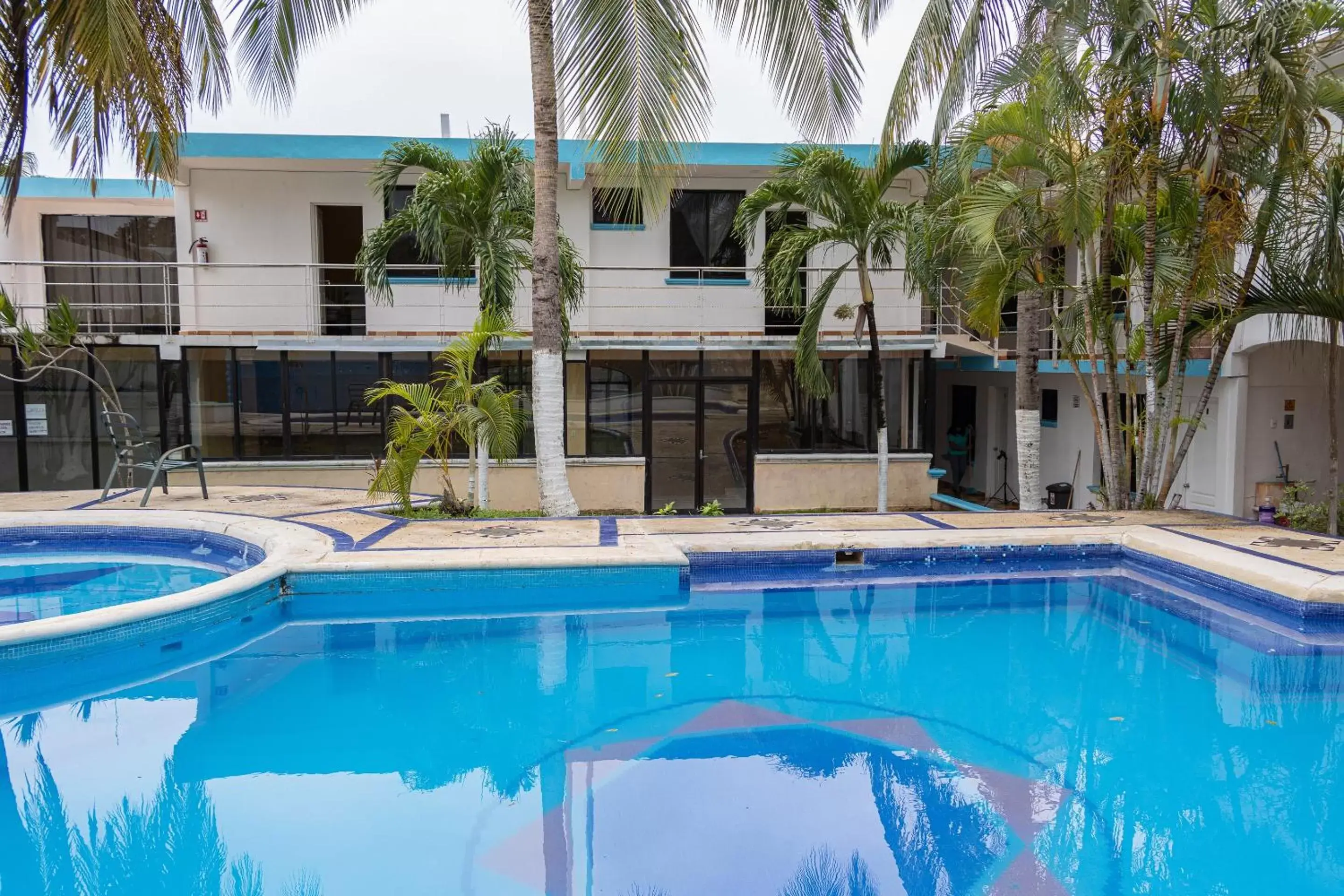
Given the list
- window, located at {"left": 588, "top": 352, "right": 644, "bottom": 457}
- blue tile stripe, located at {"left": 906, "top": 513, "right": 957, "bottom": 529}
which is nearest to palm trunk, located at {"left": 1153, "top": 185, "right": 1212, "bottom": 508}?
blue tile stripe, located at {"left": 906, "top": 513, "right": 957, "bottom": 529}

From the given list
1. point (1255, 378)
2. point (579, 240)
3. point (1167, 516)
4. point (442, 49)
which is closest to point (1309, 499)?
point (1255, 378)

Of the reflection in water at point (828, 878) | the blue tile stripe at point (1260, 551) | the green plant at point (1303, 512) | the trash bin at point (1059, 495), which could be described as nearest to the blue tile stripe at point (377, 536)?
the reflection in water at point (828, 878)

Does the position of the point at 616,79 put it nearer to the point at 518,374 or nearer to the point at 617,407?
the point at 518,374

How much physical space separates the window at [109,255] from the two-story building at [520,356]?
3.45 feet

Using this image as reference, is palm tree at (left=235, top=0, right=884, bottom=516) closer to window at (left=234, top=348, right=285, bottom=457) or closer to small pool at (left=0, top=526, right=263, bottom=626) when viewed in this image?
small pool at (left=0, top=526, right=263, bottom=626)

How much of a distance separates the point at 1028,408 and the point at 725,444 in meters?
4.51

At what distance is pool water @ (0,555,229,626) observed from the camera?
26.8 ft

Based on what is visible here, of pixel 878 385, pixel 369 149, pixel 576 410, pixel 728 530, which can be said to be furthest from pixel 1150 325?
pixel 369 149

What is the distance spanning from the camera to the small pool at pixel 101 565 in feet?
27.6

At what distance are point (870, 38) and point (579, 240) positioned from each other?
5.56 metres

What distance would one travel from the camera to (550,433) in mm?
10531

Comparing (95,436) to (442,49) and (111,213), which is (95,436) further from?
(442,49)

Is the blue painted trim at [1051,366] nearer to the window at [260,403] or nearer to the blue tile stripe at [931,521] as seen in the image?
the blue tile stripe at [931,521]

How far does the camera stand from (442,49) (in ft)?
49.0
